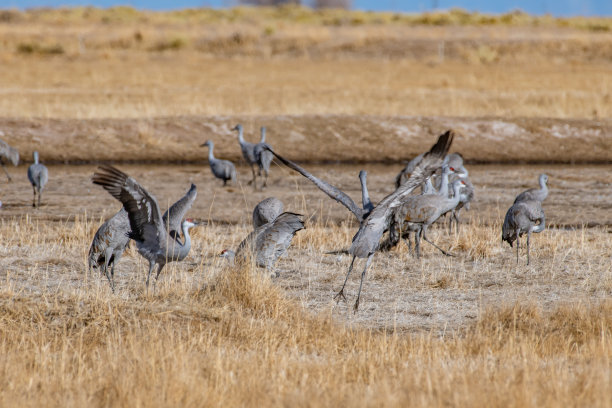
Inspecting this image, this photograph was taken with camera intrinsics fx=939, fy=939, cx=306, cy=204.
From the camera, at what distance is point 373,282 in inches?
390

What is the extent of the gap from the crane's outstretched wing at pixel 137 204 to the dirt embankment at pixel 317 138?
1185 cm

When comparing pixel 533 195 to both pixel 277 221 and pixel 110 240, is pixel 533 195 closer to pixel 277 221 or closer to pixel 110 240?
pixel 277 221

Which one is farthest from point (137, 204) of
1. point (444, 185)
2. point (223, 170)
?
point (223, 170)

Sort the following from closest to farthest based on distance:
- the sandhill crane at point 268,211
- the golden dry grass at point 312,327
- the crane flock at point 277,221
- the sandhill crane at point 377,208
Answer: the golden dry grass at point 312,327
the crane flock at point 277,221
the sandhill crane at point 377,208
the sandhill crane at point 268,211

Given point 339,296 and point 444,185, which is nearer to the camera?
point 339,296

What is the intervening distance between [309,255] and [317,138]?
32.8 feet

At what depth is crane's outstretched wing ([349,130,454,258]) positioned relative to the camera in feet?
28.4

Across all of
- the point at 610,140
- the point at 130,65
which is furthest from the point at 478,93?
the point at 130,65

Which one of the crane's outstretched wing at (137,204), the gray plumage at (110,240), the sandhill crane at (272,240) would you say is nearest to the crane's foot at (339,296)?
the sandhill crane at (272,240)

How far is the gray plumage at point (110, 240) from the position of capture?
30.2 ft

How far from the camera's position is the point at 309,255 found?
11211mm

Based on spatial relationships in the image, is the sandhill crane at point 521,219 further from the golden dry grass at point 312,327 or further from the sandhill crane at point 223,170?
the sandhill crane at point 223,170

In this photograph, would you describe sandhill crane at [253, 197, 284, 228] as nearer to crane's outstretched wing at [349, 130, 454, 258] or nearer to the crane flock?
the crane flock

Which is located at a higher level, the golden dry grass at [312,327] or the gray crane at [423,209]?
the gray crane at [423,209]
